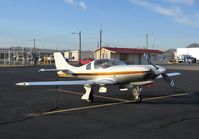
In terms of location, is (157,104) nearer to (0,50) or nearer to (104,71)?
(104,71)

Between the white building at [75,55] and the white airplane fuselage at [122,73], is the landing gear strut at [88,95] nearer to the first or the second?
the white airplane fuselage at [122,73]

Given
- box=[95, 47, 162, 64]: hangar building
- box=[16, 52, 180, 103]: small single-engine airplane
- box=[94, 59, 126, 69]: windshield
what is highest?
box=[95, 47, 162, 64]: hangar building

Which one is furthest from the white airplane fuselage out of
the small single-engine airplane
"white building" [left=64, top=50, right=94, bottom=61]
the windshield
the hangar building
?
"white building" [left=64, top=50, right=94, bottom=61]

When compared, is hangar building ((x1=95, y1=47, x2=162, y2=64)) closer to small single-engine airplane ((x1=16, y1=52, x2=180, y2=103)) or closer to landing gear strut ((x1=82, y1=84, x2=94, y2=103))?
small single-engine airplane ((x1=16, y1=52, x2=180, y2=103))

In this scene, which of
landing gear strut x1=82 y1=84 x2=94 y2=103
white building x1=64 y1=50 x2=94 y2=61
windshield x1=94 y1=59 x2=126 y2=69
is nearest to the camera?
landing gear strut x1=82 y1=84 x2=94 y2=103

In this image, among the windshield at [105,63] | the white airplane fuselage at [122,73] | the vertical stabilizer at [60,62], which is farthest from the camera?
the vertical stabilizer at [60,62]

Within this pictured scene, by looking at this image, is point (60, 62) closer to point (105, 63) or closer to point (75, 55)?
point (105, 63)

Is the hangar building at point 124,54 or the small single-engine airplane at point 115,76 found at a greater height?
the hangar building at point 124,54

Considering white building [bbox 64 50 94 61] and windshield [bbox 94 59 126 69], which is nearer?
windshield [bbox 94 59 126 69]

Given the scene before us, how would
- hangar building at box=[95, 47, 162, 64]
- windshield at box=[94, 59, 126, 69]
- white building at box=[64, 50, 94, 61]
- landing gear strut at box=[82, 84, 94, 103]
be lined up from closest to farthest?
landing gear strut at box=[82, 84, 94, 103] < windshield at box=[94, 59, 126, 69] < hangar building at box=[95, 47, 162, 64] < white building at box=[64, 50, 94, 61]

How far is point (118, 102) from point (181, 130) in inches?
213

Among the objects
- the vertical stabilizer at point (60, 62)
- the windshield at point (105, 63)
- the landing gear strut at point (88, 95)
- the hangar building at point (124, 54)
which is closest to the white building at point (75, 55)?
the hangar building at point (124, 54)

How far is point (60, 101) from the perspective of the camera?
557 inches

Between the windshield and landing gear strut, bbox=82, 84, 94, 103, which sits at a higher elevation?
the windshield
